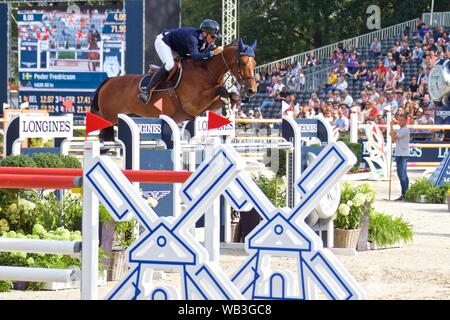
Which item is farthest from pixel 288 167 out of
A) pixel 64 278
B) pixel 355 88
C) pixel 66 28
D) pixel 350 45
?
pixel 350 45

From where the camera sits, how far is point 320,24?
146 ft

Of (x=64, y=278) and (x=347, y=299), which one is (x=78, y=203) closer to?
(x=64, y=278)

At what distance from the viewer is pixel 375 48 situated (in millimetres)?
34656

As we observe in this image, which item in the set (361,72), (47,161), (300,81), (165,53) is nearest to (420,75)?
(361,72)

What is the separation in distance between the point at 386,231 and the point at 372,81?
21697 millimetres

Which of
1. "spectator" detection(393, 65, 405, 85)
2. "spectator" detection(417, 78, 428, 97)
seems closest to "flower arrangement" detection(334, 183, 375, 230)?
"spectator" detection(417, 78, 428, 97)

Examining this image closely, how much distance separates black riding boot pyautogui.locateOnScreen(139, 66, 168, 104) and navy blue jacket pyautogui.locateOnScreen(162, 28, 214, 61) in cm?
34

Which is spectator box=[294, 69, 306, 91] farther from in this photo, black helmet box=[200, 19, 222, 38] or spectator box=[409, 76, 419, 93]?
black helmet box=[200, 19, 222, 38]

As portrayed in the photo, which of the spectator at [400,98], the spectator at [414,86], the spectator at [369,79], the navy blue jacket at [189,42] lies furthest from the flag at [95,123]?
the spectator at [369,79]

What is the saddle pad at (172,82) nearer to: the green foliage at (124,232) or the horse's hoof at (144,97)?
the horse's hoof at (144,97)

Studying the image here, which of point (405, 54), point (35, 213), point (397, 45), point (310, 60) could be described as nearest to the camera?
point (35, 213)

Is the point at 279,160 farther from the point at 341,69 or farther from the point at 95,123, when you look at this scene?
the point at 341,69

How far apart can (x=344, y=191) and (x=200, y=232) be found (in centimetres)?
134

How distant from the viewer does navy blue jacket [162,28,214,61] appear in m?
15.4
